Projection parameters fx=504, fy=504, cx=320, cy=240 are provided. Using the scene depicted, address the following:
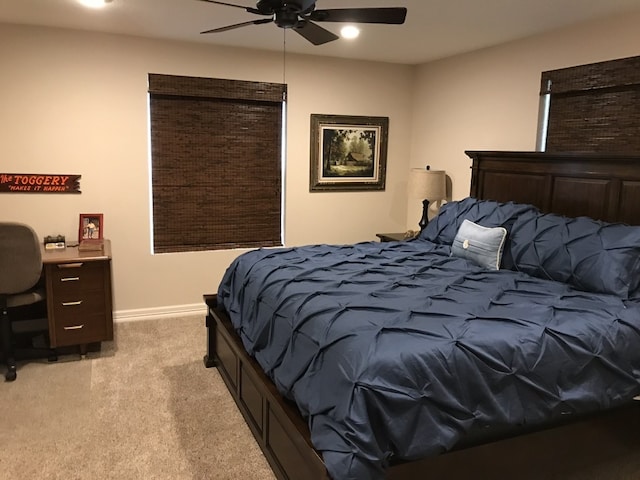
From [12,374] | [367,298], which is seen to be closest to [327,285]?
[367,298]

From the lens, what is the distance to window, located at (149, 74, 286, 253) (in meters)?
4.30

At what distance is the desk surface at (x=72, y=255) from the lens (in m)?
3.38

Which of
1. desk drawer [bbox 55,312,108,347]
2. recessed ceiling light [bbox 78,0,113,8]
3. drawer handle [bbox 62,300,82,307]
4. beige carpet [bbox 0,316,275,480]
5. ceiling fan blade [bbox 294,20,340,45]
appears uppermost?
recessed ceiling light [bbox 78,0,113,8]

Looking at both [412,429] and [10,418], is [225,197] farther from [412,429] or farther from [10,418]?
[412,429]

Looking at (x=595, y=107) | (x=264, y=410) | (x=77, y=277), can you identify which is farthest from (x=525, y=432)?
(x=77, y=277)

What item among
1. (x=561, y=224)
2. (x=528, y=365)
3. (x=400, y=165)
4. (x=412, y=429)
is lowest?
(x=412, y=429)

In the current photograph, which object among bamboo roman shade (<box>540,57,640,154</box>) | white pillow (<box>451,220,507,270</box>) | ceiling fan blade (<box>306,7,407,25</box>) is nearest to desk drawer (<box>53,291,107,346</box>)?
ceiling fan blade (<box>306,7,407,25</box>)

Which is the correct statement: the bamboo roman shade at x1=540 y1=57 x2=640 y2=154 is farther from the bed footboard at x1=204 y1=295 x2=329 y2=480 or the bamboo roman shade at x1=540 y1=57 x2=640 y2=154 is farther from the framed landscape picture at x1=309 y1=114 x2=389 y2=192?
the bed footboard at x1=204 y1=295 x2=329 y2=480

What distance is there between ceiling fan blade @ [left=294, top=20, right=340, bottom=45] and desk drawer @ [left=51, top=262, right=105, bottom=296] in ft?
6.78

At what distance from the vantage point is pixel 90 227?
13.2 feet

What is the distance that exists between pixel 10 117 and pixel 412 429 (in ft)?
12.3

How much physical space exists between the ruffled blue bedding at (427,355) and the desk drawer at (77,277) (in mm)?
1299

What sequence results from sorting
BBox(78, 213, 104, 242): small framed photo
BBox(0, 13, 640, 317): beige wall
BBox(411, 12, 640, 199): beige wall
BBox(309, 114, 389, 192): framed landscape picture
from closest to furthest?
BBox(411, 12, 640, 199): beige wall, BBox(0, 13, 640, 317): beige wall, BBox(78, 213, 104, 242): small framed photo, BBox(309, 114, 389, 192): framed landscape picture

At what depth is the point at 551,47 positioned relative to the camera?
3637 millimetres
